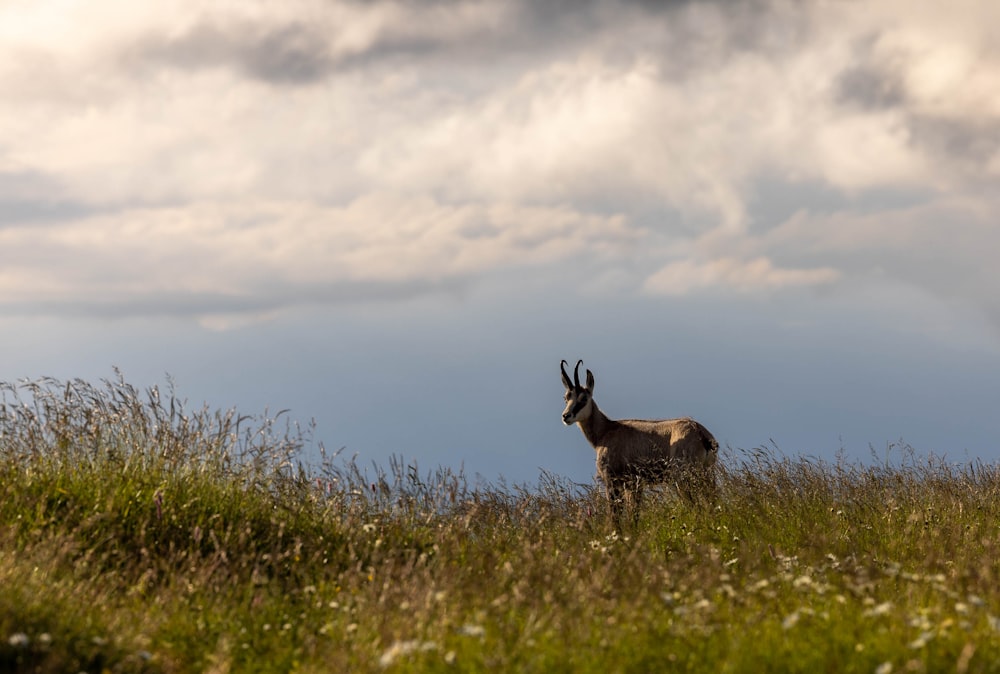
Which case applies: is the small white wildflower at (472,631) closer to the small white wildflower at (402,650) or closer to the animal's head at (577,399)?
the small white wildflower at (402,650)

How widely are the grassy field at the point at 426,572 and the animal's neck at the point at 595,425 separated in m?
3.29

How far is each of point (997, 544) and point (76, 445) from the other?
1056 cm

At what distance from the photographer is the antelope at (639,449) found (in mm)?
14977

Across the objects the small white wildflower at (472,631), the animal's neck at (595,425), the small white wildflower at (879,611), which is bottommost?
the small white wildflower at (879,611)

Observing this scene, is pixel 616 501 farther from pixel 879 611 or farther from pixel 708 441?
pixel 879 611

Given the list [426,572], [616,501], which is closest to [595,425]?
[616,501]

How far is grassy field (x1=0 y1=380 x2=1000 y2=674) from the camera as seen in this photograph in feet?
21.5

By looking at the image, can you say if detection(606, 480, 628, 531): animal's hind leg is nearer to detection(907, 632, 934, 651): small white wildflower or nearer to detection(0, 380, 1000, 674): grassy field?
detection(0, 380, 1000, 674): grassy field

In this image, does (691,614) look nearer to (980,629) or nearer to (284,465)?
(980,629)

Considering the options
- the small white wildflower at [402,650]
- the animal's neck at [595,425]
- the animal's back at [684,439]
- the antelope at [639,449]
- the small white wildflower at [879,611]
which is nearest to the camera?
the small white wildflower at [402,650]

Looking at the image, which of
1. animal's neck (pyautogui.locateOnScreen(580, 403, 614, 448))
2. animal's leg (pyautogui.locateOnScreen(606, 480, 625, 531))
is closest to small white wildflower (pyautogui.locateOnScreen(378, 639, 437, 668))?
animal's leg (pyautogui.locateOnScreen(606, 480, 625, 531))

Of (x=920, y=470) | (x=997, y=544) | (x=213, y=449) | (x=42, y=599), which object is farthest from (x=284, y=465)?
(x=920, y=470)

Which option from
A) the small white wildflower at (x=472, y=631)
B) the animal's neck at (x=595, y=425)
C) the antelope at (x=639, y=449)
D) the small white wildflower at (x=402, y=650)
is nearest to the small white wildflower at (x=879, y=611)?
the small white wildflower at (x=472, y=631)

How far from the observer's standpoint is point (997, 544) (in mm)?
10766
